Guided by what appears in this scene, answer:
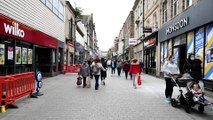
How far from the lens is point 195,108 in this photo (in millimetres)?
8211

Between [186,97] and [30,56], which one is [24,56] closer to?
[30,56]

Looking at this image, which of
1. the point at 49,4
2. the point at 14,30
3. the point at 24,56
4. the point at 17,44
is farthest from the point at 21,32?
the point at 49,4

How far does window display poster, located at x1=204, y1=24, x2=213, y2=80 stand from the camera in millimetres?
11965

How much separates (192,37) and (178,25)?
2.50 meters

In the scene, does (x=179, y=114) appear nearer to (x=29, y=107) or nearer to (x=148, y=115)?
(x=148, y=115)

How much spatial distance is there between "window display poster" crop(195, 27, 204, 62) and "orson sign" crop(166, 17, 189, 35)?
162 centimetres

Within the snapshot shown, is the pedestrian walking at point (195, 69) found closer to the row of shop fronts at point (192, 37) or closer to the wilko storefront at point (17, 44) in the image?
the row of shop fronts at point (192, 37)

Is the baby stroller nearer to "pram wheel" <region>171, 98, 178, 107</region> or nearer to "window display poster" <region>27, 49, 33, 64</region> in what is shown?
"pram wheel" <region>171, 98, 178, 107</region>

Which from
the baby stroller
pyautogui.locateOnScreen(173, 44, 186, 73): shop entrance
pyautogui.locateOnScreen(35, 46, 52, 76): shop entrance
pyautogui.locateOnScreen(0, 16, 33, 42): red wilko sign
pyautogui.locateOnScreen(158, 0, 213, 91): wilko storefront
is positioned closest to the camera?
the baby stroller

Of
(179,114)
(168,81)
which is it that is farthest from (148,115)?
(168,81)

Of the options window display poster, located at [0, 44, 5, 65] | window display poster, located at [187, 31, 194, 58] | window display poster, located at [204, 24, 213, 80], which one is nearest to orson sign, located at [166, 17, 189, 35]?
window display poster, located at [187, 31, 194, 58]

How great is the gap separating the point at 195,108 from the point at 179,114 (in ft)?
3.83

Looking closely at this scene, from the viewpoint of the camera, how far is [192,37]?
583 inches

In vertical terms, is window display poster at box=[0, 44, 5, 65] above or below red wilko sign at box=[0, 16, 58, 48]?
below
